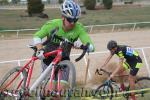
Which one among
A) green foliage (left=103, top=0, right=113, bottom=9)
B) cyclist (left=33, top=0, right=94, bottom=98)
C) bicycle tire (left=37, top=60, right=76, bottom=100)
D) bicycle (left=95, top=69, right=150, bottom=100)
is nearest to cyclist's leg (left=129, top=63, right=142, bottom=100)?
bicycle (left=95, top=69, right=150, bottom=100)

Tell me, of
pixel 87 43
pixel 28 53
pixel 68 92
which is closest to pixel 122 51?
pixel 87 43

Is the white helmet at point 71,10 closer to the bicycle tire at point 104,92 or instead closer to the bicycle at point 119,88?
the bicycle tire at point 104,92

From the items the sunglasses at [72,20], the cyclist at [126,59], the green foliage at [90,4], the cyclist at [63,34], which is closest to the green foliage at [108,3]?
the green foliage at [90,4]

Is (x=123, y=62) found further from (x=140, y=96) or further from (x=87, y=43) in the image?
(x=87, y=43)

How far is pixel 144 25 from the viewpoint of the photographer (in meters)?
40.0

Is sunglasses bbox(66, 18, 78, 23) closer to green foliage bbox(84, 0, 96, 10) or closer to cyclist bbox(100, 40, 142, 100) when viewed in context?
cyclist bbox(100, 40, 142, 100)

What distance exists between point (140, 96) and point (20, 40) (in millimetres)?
21937

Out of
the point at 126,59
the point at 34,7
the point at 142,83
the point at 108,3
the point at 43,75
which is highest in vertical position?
the point at 43,75

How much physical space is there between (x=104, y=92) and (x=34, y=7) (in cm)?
4327

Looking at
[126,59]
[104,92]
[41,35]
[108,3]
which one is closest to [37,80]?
[41,35]

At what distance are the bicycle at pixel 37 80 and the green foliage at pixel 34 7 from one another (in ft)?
144

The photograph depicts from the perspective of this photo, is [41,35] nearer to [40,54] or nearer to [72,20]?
[40,54]

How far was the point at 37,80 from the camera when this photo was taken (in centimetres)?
659

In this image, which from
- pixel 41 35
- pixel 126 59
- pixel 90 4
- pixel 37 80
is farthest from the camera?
pixel 90 4
